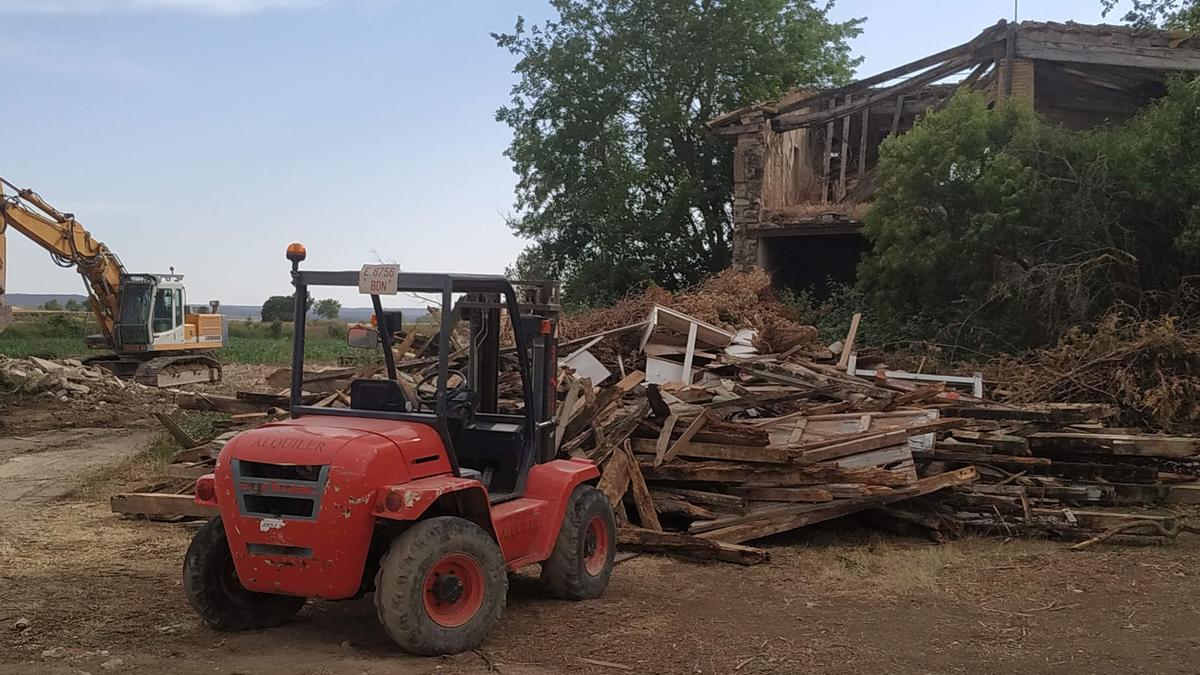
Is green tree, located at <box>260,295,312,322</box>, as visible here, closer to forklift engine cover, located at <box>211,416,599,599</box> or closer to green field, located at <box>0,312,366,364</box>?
green field, located at <box>0,312,366,364</box>

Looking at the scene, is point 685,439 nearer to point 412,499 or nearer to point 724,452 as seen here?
point 724,452

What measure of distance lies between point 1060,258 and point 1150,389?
3.70m

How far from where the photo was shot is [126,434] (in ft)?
59.3

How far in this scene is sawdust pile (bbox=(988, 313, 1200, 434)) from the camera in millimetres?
11328

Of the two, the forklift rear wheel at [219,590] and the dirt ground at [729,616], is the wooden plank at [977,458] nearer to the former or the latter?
the dirt ground at [729,616]

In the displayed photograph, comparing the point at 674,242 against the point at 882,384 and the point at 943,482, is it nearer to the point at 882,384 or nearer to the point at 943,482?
the point at 882,384

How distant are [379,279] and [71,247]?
63.2 feet

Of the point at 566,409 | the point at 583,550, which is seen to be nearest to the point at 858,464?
the point at 566,409

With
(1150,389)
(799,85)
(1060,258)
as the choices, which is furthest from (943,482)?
(799,85)

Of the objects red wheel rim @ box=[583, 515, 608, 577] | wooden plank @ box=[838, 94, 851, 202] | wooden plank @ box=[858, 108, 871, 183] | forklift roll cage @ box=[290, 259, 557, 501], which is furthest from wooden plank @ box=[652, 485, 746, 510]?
wooden plank @ box=[838, 94, 851, 202]

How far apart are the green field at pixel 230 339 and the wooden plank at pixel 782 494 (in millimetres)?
30250

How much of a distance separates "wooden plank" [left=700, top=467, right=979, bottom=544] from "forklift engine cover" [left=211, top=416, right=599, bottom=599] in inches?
146

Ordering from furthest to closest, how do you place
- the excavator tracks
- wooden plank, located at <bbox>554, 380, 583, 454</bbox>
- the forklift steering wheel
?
the excavator tracks, wooden plank, located at <bbox>554, 380, 583, 454</bbox>, the forklift steering wheel

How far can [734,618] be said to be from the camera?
6875 millimetres
